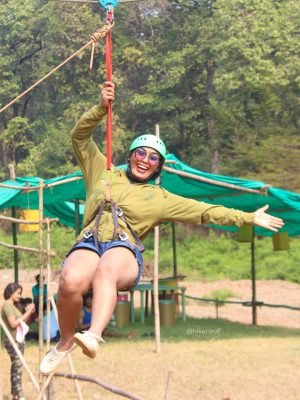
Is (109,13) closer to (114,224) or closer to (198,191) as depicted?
(114,224)

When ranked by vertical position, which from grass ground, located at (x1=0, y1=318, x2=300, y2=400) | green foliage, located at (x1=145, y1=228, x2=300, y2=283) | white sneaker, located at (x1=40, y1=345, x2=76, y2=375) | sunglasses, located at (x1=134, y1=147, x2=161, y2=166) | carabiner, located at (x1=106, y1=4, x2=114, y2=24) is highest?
carabiner, located at (x1=106, y1=4, x2=114, y2=24)

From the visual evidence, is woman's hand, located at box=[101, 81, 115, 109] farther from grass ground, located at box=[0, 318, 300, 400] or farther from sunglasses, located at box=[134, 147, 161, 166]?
grass ground, located at box=[0, 318, 300, 400]

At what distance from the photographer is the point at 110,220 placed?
15.4ft

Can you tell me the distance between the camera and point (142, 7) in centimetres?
2791

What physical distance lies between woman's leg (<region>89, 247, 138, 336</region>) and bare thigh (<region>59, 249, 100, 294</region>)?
3 centimetres

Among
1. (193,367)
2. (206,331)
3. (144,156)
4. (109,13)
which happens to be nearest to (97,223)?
(144,156)

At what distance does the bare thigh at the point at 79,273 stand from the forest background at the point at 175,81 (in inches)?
722

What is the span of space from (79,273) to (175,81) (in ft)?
71.0

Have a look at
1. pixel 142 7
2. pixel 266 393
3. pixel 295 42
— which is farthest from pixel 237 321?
pixel 142 7

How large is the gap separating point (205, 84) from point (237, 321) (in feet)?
44.9

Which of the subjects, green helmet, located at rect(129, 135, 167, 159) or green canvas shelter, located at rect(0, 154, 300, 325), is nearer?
green helmet, located at rect(129, 135, 167, 159)

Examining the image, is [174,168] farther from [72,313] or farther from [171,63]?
[171,63]

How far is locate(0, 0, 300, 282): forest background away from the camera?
80.2 ft

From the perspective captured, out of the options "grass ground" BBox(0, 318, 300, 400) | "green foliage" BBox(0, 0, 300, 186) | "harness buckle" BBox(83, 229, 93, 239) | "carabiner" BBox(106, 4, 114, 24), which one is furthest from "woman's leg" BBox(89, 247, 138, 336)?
"green foliage" BBox(0, 0, 300, 186)
